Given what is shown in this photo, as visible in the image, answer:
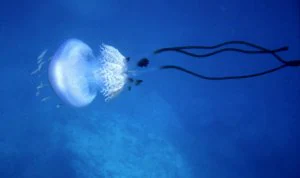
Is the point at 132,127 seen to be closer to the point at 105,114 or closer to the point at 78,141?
the point at 105,114

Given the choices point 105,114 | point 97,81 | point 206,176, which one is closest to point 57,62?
point 97,81

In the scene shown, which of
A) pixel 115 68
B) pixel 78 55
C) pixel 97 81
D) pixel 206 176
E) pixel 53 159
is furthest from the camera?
pixel 206 176

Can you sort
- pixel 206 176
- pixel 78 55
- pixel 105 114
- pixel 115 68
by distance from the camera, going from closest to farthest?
pixel 115 68, pixel 78 55, pixel 105 114, pixel 206 176

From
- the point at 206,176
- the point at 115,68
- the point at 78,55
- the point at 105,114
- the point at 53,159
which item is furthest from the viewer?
the point at 206,176

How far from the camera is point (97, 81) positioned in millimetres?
7184

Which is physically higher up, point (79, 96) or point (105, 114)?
point (105, 114)

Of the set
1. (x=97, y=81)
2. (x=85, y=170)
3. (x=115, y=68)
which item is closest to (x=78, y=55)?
(x=97, y=81)

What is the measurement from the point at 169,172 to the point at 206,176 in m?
2.99

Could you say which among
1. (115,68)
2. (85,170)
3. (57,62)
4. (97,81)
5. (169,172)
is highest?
→ (169,172)

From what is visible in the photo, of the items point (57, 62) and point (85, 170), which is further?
point (85, 170)

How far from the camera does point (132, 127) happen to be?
1942 centimetres

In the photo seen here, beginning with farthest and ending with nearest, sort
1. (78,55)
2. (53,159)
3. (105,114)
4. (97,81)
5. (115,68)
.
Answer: (53,159)
(105,114)
(78,55)
(97,81)
(115,68)

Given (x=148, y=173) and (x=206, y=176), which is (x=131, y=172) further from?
(x=206, y=176)

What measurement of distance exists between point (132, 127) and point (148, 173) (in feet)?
13.0
